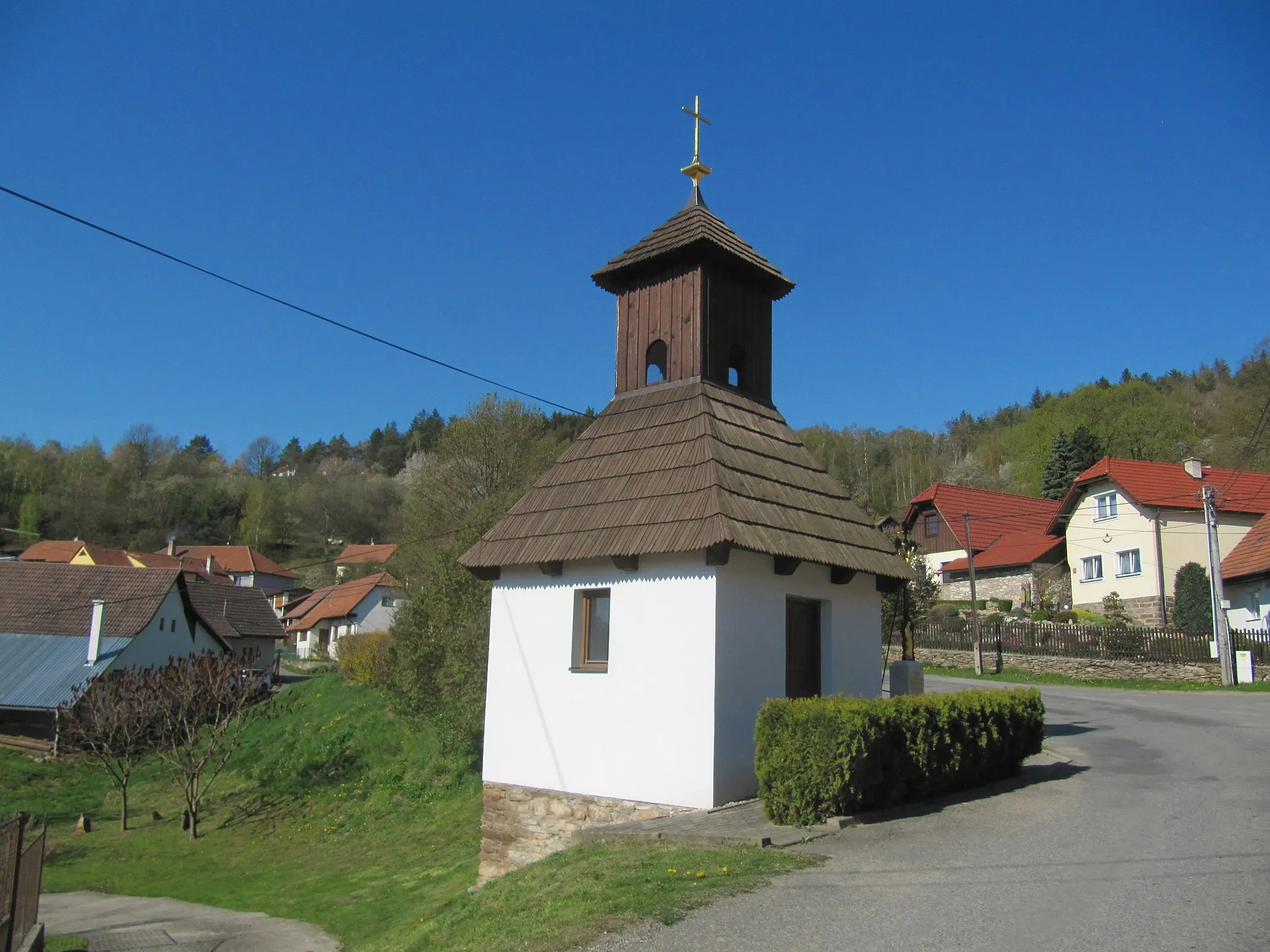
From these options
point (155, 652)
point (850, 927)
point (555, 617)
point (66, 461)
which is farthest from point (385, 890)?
point (66, 461)

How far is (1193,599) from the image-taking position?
33.3 metres

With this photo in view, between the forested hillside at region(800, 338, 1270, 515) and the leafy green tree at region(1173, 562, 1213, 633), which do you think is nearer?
the leafy green tree at region(1173, 562, 1213, 633)

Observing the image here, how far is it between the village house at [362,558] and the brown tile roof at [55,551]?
59.6 feet

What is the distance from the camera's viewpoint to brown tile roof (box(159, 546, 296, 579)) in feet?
265

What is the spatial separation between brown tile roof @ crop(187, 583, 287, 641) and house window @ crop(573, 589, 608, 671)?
4049 centimetres

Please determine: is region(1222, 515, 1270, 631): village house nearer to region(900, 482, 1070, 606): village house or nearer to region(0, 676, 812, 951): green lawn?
region(900, 482, 1070, 606): village house

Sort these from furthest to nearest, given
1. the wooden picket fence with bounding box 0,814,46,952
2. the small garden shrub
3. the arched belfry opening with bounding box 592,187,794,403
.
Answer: the small garden shrub → the arched belfry opening with bounding box 592,187,794,403 → the wooden picket fence with bounding box 0,814,46,952

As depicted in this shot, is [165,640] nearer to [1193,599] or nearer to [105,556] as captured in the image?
[105,556]

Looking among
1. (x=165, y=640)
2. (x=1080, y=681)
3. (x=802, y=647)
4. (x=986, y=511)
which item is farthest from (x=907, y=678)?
(x=986, y=511)

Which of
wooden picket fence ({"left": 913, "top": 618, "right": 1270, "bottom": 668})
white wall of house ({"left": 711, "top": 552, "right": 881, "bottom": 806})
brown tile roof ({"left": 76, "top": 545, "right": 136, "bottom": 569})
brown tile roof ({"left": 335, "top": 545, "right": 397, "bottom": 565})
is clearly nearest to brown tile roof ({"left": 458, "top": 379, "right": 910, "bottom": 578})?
white wall of house ({"left": 711, "top": 552, "right": 881, "bottom": 806})

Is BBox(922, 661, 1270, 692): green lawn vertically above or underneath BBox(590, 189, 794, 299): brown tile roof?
underneath

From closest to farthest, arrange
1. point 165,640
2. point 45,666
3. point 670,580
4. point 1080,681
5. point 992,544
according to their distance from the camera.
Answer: point 670,580 < point 1080,681 < point 45,666 < point 165,640 < point 992,544

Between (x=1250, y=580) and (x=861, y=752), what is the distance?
29.3 meters

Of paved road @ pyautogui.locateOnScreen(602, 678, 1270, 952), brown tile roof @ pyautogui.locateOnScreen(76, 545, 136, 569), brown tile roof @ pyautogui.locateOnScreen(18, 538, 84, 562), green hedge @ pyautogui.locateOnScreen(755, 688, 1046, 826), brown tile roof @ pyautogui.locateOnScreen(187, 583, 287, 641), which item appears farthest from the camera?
brown tile roof @ pyautogui.locateOnScreen(18, 538, 84, 562)
